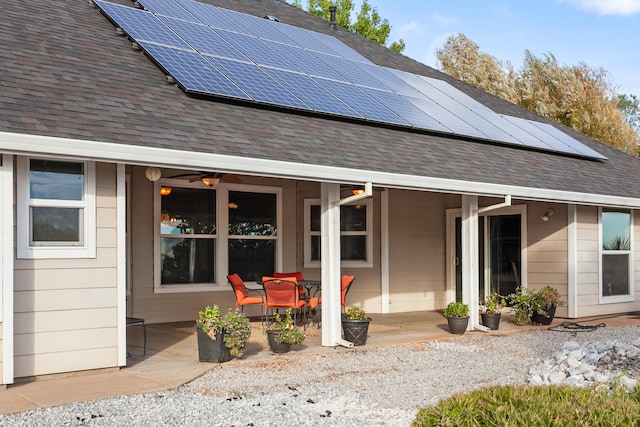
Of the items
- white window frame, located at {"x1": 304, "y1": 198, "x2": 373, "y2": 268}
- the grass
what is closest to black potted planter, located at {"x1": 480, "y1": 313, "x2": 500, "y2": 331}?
white window frame, located at {"x1": 304, "y1": 198, "x2": 373, "y2": 268}

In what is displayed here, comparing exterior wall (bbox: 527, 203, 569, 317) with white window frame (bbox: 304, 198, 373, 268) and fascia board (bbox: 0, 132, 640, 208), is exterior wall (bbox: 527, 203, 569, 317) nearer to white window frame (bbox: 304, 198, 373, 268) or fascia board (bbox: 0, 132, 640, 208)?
fascia board (bbox: 0, 132, 640, 208)

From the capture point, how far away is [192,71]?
28.9 ft

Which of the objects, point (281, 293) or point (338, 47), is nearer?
point (281, 293)

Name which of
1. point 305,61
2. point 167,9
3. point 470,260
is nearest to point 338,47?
point 305,61

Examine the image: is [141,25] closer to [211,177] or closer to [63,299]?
[211,177]

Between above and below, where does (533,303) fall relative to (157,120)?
below

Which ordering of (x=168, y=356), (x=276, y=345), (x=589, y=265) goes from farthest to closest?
(x=589, y=265) → (x=276, y=345) → (x=168, y=356)

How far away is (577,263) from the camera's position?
1202 cm

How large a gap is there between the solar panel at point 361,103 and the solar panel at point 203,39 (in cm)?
137

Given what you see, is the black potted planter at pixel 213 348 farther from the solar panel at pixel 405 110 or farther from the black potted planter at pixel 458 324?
the solar panel at pixel 405 110

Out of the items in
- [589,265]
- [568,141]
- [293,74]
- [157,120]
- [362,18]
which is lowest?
[589,265]

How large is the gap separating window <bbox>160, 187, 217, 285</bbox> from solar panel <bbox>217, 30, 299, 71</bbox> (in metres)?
2.22

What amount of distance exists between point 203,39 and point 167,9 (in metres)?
1.25

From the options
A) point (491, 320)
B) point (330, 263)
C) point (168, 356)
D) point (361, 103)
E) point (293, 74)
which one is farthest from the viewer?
point (361, 103)
